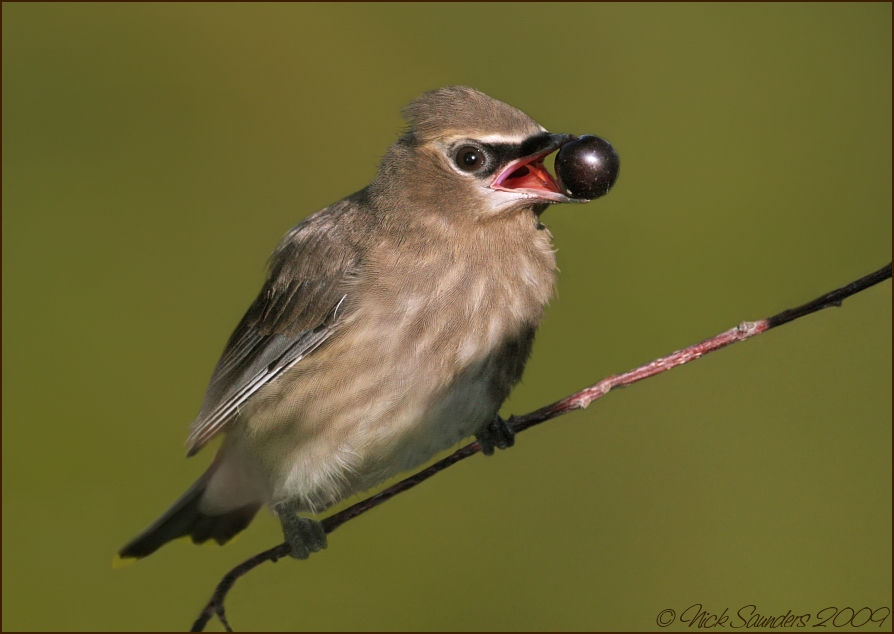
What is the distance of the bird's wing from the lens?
15.2ft

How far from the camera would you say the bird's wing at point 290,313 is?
4621 mm

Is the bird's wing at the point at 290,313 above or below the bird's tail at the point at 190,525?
above

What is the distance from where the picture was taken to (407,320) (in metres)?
4.33

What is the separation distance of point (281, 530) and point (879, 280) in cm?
312

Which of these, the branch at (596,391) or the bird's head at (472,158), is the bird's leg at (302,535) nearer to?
the branch at (596,391)

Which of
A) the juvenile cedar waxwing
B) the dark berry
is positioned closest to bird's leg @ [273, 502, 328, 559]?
the juvenile cedar waxwing

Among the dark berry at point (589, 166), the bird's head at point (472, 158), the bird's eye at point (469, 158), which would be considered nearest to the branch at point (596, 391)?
the dark berry at point (589, 166)

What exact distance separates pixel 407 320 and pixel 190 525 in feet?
6.75

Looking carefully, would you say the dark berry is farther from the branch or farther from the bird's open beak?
the branch

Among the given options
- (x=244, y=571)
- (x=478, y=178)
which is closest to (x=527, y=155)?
(x=478, y=178)

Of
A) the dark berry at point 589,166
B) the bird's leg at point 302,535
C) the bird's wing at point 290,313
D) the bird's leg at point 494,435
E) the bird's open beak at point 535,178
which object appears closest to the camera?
the dark berry at point 589,166

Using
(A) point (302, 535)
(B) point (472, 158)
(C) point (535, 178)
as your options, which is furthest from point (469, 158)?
(A) point (302, 535)

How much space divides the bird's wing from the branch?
893 mm

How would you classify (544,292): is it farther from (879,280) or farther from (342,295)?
(879,280)
